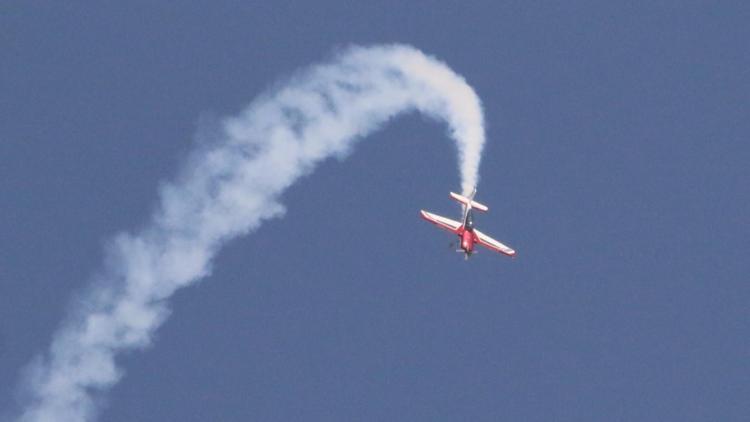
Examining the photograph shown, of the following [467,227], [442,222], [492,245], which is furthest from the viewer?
[492,245]

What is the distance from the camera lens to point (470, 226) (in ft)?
315

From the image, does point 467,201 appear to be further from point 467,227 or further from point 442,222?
point 442,222

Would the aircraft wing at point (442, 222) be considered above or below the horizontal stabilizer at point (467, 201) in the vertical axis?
above

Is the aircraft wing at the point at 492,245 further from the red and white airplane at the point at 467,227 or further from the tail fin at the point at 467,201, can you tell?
the tail fin at the point at 467,201

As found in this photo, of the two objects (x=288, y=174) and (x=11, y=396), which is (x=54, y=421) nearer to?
(x=11, y=396)

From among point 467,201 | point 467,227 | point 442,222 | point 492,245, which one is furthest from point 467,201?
point 492,245

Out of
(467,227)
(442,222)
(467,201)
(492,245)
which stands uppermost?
(442,222)

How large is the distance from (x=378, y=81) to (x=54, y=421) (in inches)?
823

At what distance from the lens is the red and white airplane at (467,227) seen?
9519cm

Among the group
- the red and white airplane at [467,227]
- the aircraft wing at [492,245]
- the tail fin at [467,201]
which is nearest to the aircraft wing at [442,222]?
the red and white airplane at [467,227]

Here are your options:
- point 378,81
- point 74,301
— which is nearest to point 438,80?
point 378,81

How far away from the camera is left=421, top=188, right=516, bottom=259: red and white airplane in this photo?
95188 millimetres

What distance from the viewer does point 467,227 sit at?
9606cm

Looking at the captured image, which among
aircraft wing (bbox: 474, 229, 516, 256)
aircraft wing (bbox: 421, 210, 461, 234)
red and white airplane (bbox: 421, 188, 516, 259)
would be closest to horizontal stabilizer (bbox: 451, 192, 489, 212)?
red and white airplane (bbox: 421, 188, 516, 259)
